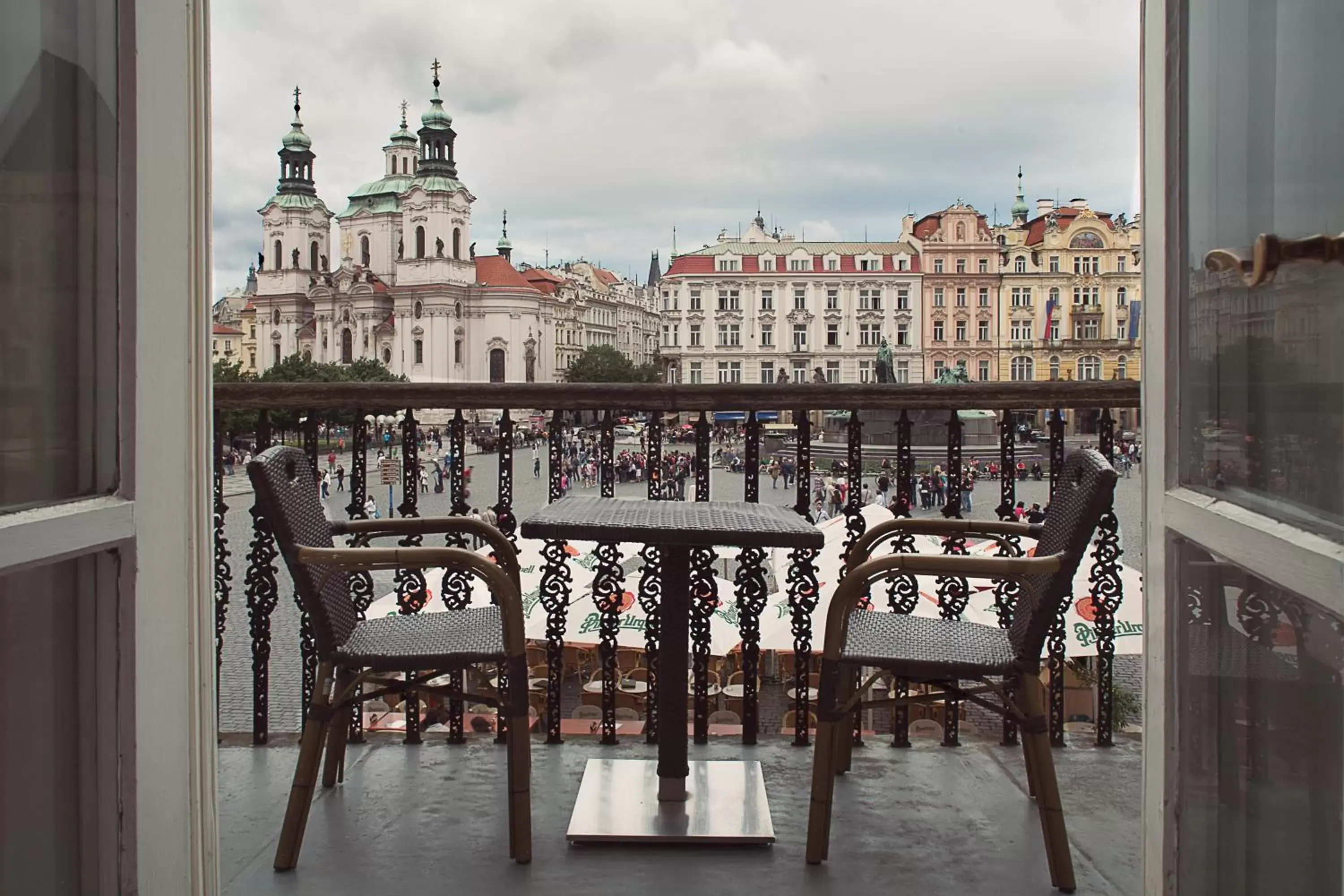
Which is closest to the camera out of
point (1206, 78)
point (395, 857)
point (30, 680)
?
point (30, 680)

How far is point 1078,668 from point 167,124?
6.78 metres

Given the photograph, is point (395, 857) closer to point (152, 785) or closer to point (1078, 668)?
point (152, 785)

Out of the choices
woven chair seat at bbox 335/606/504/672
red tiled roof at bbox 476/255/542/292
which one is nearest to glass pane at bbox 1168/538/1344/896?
woven chair seat at bbox 335/606/504/672

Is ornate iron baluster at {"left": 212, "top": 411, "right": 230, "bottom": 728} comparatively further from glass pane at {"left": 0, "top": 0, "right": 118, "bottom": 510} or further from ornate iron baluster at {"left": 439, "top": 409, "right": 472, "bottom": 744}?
glass pane at {"left": 0, "top": 0, "right": 118, "bottom": 510}

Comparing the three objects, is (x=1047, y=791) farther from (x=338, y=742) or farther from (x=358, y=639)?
(x=338, y=742)

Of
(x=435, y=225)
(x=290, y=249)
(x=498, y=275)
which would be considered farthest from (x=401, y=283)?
(x=290, y=249)

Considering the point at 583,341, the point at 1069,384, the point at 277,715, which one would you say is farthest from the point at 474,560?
the point at 583,341

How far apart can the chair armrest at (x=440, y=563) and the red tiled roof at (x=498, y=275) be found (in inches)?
2813

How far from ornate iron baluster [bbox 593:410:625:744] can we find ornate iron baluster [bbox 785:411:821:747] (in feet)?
1.51

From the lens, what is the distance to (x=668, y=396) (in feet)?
9.28

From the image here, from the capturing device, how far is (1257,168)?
123 centimetres

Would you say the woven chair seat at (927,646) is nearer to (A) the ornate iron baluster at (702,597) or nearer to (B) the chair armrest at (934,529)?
(B) the chair armrest at (934,529)

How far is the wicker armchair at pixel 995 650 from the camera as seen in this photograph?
209cm

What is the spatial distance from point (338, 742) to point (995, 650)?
58.3 inches
